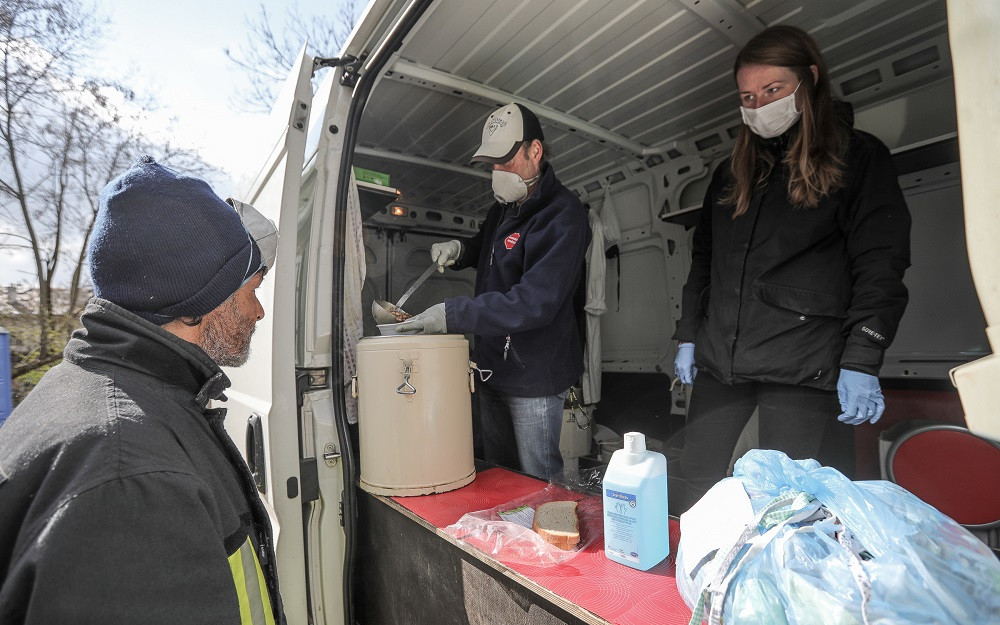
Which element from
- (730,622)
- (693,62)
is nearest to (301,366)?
(730,622)

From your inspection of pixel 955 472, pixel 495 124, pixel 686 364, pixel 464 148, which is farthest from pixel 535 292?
pixel 955 472

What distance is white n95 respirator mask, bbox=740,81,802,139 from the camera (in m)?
1.82

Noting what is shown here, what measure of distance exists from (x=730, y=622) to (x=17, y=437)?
1.24 metres

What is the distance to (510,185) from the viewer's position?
2.37 m

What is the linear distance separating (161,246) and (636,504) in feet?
4.12

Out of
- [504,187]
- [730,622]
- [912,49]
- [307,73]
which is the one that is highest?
[912,49]

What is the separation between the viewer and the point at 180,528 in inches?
30.9

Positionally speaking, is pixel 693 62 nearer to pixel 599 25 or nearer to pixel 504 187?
pixel 599 25

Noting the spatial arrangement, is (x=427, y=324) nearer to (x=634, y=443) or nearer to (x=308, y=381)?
(x=308, y=381)

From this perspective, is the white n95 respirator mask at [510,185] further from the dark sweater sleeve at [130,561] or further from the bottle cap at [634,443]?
the dark sweater sleeve at [130,561]

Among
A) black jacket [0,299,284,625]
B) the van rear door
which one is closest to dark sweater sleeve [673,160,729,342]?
the van rear door

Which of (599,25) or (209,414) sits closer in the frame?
(209,414)

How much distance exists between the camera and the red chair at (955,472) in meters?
2.20

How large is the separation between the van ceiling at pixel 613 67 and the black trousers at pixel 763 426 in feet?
5.18
